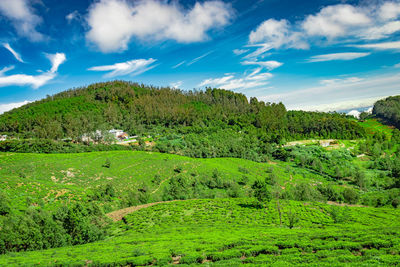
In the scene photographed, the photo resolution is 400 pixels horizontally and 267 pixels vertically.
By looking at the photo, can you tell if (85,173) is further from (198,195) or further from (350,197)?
(350,197)

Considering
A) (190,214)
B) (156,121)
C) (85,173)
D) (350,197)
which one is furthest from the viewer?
(156,121)

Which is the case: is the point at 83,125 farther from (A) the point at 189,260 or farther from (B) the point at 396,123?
(B) the point at 396,123

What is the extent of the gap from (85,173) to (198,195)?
135 ft

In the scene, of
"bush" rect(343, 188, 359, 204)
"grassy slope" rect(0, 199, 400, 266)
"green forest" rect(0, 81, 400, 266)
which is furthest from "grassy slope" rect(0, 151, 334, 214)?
"grassy slope" rect(0, 199, 400, 266)

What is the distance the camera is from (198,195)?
57.3 metres

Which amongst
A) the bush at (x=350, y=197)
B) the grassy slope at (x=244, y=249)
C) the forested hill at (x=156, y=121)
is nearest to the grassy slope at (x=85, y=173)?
the bush at (x=350, y=197)

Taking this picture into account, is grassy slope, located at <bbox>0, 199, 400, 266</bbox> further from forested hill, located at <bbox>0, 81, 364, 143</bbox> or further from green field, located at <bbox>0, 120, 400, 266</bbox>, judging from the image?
forested hill, located at <bbox>0, 81, 364, 143</bbox>

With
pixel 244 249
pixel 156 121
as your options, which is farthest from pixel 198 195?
pixel 156 121

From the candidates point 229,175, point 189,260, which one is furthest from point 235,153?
point 189,260

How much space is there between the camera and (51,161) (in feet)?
231

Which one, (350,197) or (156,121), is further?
(156,121)

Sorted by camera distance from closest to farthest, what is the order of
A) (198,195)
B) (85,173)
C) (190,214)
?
(190,214) < (198,195) < (85,173)

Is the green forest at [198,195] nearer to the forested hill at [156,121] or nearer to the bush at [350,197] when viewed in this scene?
the bush at [350,197]

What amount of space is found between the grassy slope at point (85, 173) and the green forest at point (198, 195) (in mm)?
479
